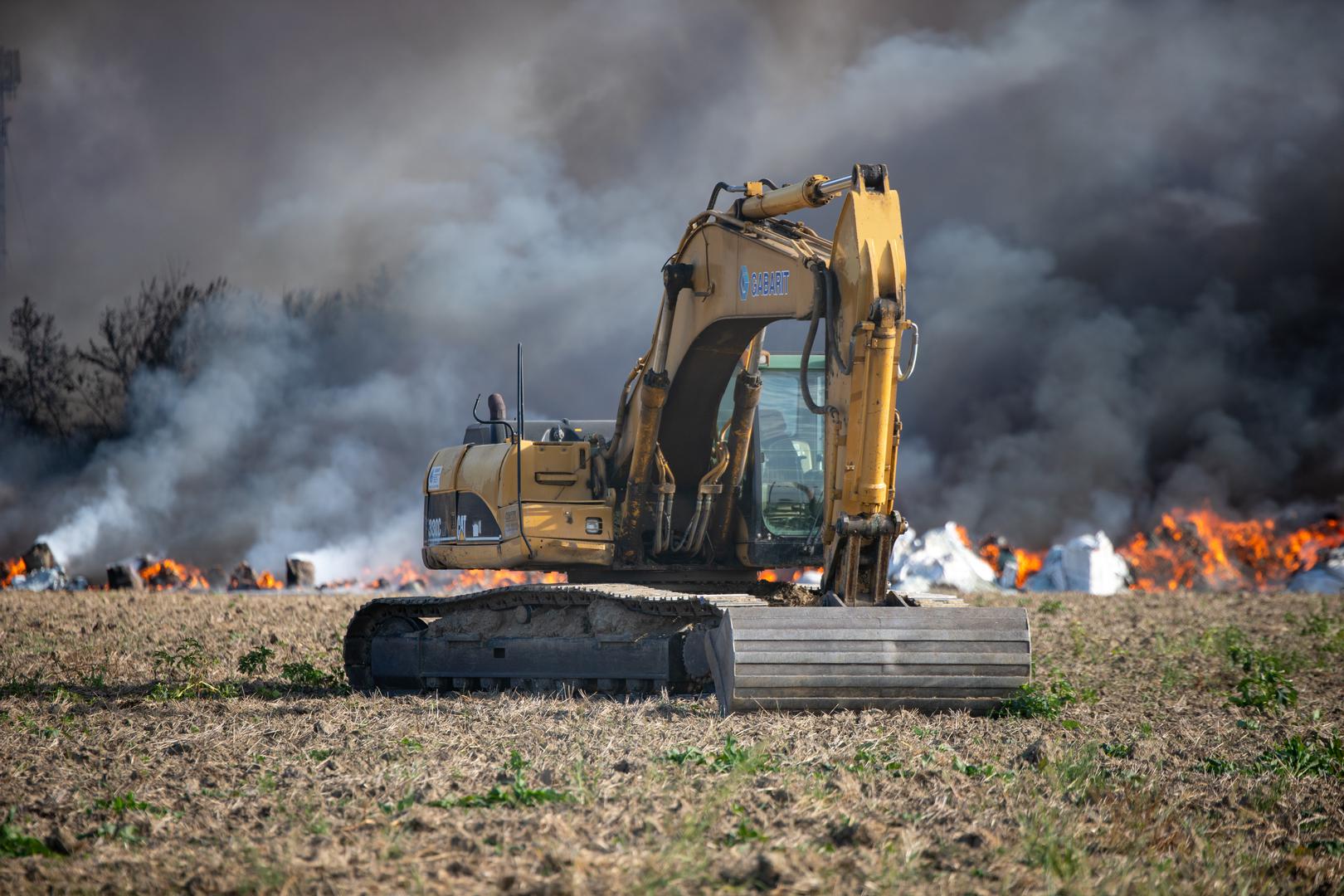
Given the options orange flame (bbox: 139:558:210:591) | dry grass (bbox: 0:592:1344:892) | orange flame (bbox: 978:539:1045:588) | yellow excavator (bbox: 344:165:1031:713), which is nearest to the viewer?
dry grass (bbox: 0:592:1344:892)

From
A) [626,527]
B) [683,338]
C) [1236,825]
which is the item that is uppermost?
[683,338]

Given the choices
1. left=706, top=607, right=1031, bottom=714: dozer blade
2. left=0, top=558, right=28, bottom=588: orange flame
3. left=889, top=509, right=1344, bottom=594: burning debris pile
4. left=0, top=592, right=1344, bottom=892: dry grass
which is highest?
left=0, top=558, right=28, bottom=588: orange flame

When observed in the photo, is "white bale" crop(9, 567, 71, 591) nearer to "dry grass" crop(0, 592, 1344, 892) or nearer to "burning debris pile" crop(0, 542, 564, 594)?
"burning debris pile" crop(0, 542, 564, 594)

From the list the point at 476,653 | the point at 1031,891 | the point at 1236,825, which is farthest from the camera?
Result: the point at 476,653

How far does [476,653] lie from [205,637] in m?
5.49

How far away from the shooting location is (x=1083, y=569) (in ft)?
86.4

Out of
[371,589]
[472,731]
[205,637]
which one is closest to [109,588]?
[371,589]

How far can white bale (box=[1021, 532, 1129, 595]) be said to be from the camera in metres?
26.2

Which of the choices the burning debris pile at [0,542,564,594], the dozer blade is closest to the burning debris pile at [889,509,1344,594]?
the burning debris pile at [0,542,564,594]

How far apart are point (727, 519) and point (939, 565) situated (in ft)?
47.6

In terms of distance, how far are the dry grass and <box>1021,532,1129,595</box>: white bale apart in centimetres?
1610

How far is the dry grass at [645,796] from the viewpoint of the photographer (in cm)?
485

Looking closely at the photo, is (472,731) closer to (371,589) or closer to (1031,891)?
(1031,891)

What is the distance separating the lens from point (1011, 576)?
27.8m
